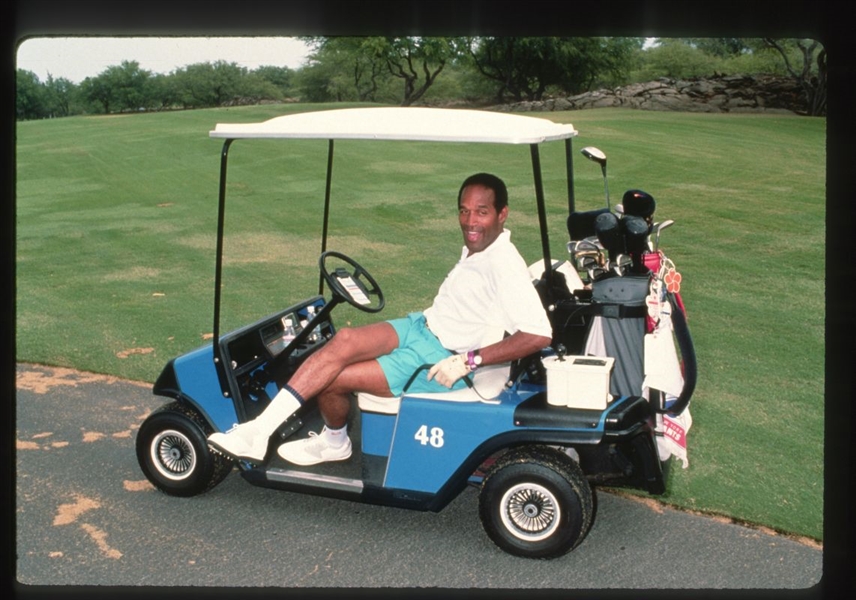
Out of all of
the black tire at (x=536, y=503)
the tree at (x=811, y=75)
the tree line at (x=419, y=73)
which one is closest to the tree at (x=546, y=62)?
the tree line at (x=419, y=73)

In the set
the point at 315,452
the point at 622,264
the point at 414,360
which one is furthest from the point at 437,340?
the point at 622,264

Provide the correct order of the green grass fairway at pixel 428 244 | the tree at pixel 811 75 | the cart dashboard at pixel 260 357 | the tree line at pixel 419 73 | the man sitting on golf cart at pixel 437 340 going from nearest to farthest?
the man sitting on golf cart at pixel 437 340 → the cart dashboard at pixel 260 357 → the green grass fairway at pixel 428 244 → the tree at pixel 811 75 → the tree line at pixel 419 73

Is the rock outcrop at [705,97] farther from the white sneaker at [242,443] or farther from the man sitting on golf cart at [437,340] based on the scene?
the white sneaker at [242,443]

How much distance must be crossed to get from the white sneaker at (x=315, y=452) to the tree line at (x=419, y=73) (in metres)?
26.0

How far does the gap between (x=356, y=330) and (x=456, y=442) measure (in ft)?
2.34

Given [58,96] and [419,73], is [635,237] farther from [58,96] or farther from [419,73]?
[419,73]

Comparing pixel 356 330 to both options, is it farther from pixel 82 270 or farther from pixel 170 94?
pixel 170 94

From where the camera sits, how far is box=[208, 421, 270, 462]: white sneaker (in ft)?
14.0

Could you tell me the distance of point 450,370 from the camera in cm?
397

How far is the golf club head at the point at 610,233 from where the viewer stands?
4.15 meters

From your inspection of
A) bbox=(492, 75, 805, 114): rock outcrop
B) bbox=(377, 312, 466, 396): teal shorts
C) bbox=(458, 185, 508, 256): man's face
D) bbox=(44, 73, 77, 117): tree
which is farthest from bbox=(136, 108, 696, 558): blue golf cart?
bbox=(44, 73, 77, 117): tree

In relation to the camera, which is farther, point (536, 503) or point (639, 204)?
point (639, 204)

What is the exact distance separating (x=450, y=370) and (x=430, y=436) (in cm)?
33

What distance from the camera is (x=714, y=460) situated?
198 inches
